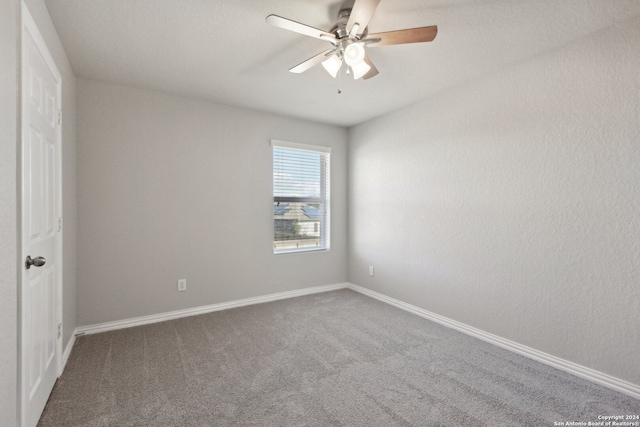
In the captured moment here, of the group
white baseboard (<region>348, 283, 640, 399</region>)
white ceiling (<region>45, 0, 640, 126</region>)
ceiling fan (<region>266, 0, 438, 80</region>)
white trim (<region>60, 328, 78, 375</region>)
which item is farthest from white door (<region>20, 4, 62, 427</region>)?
white baseboard (<region>348, 283, 640, 399</region>)

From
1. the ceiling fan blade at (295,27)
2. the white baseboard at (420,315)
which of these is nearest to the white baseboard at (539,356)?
the white baseboard at (420,315)

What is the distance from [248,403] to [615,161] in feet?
9.47

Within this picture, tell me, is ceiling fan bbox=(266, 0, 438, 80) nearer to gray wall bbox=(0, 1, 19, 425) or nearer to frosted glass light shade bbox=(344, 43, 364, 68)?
frosted glass light shade bbox=(344, 43, 364, 68)

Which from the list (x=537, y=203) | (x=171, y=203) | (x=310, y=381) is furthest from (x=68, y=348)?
(x=537, y=203)

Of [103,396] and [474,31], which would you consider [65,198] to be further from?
[474,31]

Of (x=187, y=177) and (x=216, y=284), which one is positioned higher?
(x=187, y=177)

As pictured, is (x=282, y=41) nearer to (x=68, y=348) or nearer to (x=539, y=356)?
(x=68, y=348)

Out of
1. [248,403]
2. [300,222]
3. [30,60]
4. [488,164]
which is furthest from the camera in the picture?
[300,222]

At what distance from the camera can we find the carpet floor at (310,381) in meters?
1.75

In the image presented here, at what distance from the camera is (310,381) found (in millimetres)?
2098

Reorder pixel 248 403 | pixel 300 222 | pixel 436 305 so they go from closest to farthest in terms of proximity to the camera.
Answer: pixel 248 403 → pixel 436 305 → pixel 300 222

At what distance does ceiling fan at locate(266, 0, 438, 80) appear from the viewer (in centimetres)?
165

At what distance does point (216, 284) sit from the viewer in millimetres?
3543

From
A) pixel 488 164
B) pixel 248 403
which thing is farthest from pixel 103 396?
pixel 488 164
